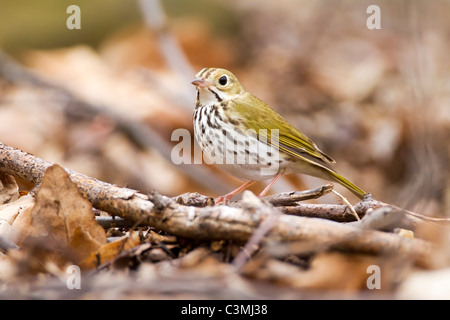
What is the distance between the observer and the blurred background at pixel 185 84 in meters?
5.85

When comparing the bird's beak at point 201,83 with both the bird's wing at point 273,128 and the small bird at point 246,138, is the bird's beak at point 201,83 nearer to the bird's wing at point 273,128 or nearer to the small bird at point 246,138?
the small bird at point 246,138

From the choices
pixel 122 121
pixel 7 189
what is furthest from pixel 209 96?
pixel 122 121

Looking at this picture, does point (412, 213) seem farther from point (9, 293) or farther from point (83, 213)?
point (9, 293)

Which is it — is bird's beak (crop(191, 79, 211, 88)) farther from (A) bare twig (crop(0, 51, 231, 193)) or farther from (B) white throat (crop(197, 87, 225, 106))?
(A) bare twig (crop(0, 51, 231, 193))

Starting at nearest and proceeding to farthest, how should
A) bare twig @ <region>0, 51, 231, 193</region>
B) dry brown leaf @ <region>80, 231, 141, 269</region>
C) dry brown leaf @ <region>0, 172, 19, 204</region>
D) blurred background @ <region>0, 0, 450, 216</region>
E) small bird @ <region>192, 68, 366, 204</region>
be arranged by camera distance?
dry brown leaf @ <region>80, 231, 141, 269</region>, dry brown leaf @ <region>0, 172, 19, 204</region>, small bird @ <region>192, 68, 366, 204</region>, bare twig @ <region>0, 51, 231, 193</region>, blurred background @ <region>0, 0, 450, 216</region>

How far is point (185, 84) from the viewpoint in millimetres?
6504

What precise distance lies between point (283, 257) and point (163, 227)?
46 centimetres

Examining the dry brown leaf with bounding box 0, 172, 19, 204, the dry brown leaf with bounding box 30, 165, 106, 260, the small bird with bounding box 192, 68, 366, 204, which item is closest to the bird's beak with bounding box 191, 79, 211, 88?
the small bird with bounding box 192, 68, 366, 204

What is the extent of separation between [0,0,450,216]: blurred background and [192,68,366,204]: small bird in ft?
2.39

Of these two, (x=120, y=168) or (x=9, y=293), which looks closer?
(x=9, y=293)

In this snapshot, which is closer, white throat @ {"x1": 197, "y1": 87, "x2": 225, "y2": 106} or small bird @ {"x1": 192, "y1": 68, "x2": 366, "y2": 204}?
small bird @ {"x1": 192, "y1": 68, "x2": 366, "y2": 204}

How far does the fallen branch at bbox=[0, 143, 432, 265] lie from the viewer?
195cm

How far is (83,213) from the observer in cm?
228
